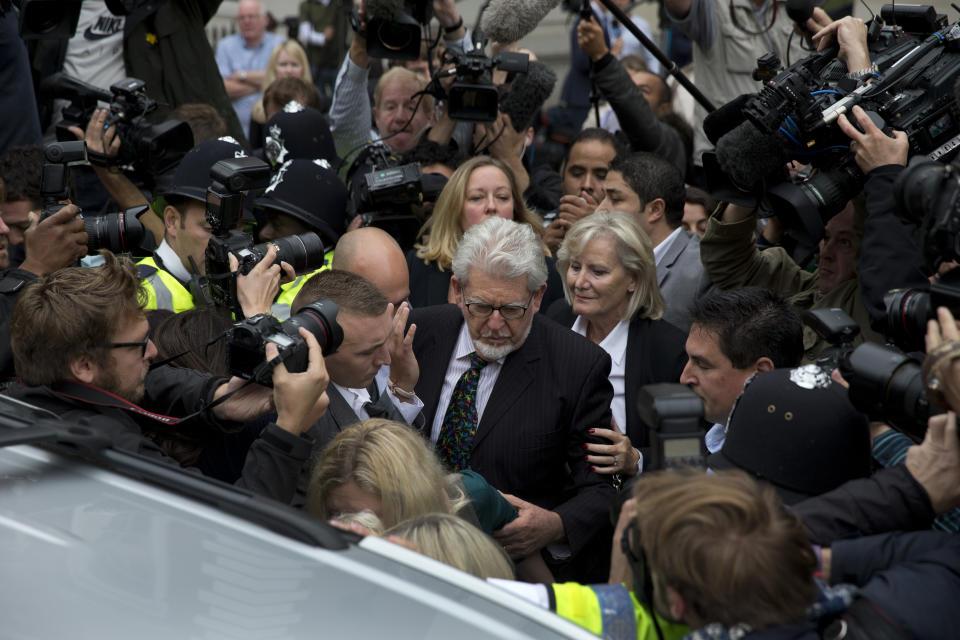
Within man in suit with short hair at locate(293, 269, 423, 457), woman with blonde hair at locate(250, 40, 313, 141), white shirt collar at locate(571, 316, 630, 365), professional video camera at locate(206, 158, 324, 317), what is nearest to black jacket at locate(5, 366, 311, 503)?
man in suit with short hair at locate(293, 269, 423, 457)

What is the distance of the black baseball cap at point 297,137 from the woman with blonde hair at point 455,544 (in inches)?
123

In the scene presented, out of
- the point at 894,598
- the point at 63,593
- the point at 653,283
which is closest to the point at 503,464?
the point at 653,283

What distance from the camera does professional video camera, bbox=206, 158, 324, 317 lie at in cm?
325

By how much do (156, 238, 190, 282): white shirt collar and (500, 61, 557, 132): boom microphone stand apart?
2077 mm

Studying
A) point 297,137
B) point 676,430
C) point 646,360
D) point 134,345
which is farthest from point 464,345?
point 297,137

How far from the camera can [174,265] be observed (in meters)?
4.03

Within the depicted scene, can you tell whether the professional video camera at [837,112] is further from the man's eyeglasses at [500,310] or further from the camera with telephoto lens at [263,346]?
the camera with telephoto lens at [263,346]

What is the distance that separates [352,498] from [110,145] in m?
2.46

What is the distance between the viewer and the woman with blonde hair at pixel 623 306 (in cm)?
389

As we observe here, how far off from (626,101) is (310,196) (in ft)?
6.06

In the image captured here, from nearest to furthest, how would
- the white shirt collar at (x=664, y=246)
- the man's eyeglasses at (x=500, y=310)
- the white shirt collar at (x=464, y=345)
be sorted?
the man's eyeglasses at (x=500, y=310) → the white shirt collar at (x=464, y=345) → the white shirt collar at (x=664, y=246)

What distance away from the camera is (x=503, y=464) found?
346cm

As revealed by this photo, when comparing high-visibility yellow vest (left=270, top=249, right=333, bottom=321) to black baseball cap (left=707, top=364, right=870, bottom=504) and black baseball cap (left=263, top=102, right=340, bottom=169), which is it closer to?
black baseball cap (left=263, top=102, right=340, bottom=169)

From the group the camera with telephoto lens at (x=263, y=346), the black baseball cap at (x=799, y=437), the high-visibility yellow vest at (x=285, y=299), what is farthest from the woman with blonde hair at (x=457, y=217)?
the black baseball cap at (x=799, y=437)
